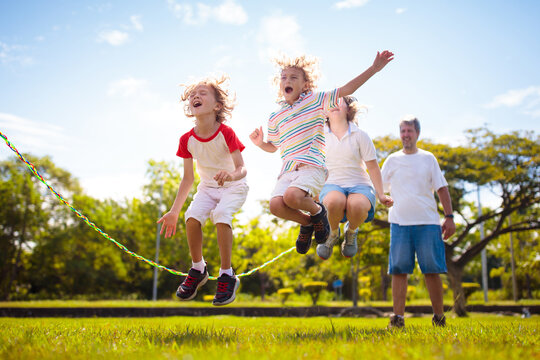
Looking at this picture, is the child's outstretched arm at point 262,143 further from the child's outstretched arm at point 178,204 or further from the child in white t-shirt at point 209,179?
the child's outstretched arm at point 178,204

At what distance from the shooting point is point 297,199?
14.5ft

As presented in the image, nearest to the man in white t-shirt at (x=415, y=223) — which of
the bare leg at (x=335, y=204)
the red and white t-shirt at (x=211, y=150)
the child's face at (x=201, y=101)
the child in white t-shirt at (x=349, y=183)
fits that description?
the child in white t-shirt at (x=349, y=183)

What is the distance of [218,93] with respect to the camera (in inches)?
194

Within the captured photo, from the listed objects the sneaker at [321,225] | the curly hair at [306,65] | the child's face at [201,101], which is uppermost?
the curly hair at [306,65]

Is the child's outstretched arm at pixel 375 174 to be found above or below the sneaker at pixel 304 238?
above

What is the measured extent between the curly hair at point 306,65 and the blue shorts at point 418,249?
219 cm

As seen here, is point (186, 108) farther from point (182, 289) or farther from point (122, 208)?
point (122, 208)

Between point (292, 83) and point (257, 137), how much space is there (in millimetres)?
798

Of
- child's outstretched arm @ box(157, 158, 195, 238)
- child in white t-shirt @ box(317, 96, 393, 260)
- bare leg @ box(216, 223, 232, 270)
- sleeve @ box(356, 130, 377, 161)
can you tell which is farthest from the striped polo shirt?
child's outstretched arm @ box(157, 158, 195, 238)

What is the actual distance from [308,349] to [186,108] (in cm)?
328

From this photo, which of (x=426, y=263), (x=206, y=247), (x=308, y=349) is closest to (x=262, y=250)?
(x=206, y=247)

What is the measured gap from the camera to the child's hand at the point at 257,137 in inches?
207

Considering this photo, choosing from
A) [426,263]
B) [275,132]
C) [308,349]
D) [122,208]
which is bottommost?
[308,349]

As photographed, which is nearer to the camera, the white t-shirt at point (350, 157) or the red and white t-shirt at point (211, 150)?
the red and white t-shirt at point (211, 150)
